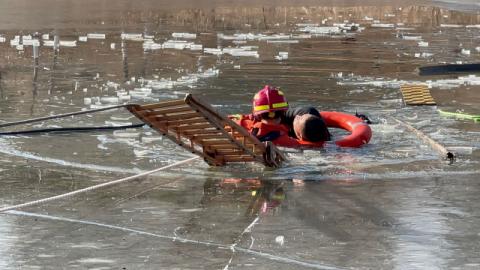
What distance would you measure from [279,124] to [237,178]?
1.86 metres

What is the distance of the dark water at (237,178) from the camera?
7211 mm

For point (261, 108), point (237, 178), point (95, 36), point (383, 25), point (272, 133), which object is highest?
point (261, 108)

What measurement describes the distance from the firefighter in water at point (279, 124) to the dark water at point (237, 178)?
0.92ft

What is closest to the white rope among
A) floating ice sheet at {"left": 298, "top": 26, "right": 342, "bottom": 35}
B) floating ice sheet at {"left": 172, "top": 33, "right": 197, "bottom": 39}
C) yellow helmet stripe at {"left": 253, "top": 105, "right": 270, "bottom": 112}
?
yellow helmet stripe at {"left": 253, "top": 105, "right": 270, "bottom": 112}

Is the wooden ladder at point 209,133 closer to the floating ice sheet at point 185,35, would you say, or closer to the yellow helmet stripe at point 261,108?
the yellow helmet stripe at point 261,108

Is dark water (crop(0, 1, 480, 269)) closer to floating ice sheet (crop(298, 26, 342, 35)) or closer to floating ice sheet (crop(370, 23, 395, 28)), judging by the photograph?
floating ice sheet (crop(298, 26, 342, 35))

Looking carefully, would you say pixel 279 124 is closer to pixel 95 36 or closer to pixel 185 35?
pixel 95 36

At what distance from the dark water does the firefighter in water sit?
28 cm

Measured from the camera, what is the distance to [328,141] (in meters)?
11.7

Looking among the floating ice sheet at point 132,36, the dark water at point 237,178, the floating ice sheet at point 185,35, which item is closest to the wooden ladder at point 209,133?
the dark water at point 237,178

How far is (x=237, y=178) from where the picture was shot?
385 inches

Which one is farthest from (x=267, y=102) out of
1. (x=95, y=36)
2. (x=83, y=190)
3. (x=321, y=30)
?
(x=321, y=30)

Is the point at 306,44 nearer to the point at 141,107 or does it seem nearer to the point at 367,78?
the point at 367,78

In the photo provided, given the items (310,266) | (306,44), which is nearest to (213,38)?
(306,44)
